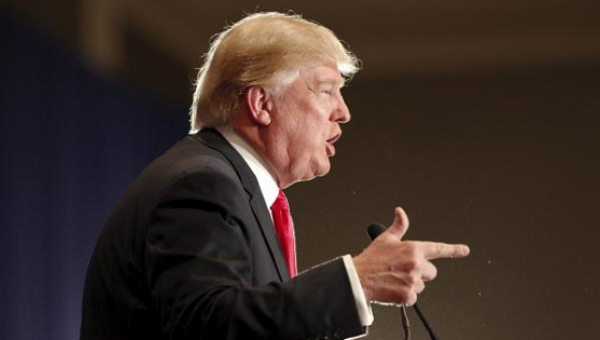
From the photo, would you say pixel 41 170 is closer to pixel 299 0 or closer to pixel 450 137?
pixel 450 137

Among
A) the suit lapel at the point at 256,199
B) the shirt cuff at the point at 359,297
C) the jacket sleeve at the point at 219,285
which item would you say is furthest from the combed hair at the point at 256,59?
the shirt cuff at the point at 359,297

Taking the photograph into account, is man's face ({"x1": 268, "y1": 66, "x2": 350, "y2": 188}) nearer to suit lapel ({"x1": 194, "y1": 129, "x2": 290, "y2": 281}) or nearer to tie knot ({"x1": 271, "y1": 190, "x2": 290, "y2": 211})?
tie knot ({"x1": 271, "y1": 190, "x2": 290, "y2": 211})

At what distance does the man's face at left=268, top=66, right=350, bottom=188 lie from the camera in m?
1.78

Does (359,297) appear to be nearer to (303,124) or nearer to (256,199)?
(256,199)

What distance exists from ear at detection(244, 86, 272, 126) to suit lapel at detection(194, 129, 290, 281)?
11cm

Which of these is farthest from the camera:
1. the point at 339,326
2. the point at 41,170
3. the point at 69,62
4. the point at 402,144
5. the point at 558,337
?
the point at 69,62

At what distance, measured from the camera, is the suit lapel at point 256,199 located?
60.9 inches

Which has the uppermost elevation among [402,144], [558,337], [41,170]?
[402,144]

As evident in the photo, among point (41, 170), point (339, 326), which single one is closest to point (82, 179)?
point (41, 170)

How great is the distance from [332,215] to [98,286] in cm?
131

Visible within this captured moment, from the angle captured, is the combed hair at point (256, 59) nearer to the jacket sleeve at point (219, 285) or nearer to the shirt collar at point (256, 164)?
the shirt collar at point (256, 164)

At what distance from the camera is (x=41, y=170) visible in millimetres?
3426

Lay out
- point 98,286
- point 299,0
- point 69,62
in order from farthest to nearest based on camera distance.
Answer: point 299,0, point 69,62, point 98,286

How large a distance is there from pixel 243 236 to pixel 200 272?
5.1 inches
